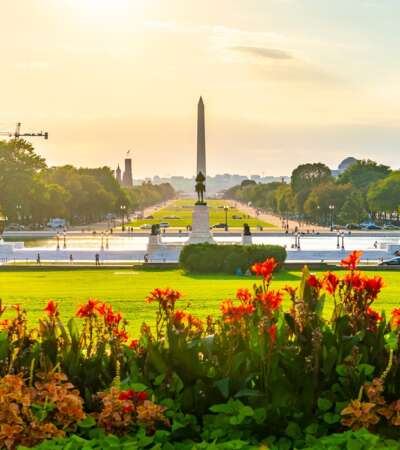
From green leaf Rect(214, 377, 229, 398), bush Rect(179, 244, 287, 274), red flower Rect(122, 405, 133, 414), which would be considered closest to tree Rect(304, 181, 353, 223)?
bush Rect(179, 244, 287, 274)

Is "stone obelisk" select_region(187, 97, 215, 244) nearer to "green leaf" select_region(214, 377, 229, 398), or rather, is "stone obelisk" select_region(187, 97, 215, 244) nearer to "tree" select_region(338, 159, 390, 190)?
"green leaf" select_region(214, 377, 229, 398)

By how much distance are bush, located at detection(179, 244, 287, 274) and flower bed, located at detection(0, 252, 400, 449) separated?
1369 inches

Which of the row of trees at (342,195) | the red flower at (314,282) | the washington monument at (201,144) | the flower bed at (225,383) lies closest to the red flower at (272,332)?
the flower bed at (225,383)

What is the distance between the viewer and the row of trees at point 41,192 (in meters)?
92.0

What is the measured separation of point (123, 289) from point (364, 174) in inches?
4553

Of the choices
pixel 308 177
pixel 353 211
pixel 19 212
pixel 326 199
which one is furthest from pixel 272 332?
pixel 308 177

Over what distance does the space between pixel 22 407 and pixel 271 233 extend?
273ft

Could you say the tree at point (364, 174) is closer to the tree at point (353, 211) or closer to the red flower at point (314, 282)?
the tree at point (353, 211)

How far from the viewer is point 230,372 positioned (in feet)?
24.6

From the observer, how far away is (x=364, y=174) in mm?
141125

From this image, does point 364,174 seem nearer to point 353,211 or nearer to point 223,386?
point 353,211

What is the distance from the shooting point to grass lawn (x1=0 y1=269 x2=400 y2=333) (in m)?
21.5

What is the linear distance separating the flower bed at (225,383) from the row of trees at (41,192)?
85.4 metres

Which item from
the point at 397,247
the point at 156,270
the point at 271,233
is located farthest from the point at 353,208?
the point at 156,270
